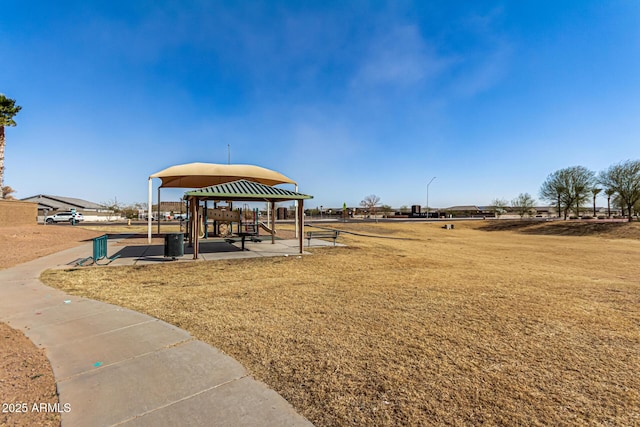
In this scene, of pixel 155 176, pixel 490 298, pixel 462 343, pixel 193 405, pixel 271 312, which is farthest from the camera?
pixel 155 176

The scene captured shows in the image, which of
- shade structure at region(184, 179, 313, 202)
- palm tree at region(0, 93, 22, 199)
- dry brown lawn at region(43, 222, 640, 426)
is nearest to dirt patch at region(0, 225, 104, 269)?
dry brown lawn at region(43, 222, 640, 426)

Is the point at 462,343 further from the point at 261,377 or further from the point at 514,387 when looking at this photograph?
the point at 261,377

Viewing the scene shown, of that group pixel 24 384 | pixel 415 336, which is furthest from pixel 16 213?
pixel 415 336

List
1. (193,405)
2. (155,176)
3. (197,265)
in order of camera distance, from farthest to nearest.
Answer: (155,176) < (197,265) < (193,405)

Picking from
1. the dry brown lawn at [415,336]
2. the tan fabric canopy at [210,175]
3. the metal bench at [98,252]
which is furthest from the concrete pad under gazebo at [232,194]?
the tan fabric canopy at [210,175]

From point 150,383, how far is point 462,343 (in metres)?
3.73

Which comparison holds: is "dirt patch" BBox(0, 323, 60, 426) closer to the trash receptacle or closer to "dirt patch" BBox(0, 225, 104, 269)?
the trash receptacle

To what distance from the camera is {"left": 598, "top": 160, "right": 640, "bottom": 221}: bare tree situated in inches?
1377

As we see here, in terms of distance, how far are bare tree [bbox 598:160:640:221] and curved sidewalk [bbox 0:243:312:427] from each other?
1961 inches

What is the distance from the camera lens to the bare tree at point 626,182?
34969 millimetres

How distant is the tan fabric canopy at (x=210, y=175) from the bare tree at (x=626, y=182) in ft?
137

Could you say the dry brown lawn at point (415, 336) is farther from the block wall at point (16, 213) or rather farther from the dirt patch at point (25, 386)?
the block wall at point (16, 213)

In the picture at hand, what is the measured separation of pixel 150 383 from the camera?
2900 mm

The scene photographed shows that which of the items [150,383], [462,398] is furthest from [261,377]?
[462,398]
